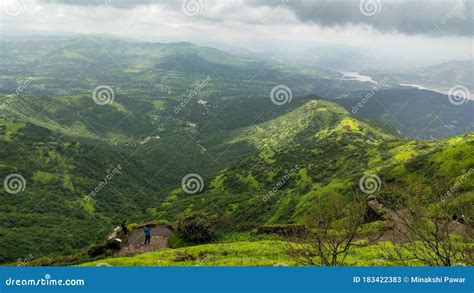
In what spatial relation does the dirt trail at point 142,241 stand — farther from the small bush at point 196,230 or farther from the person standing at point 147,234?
the small bush at point 196,230

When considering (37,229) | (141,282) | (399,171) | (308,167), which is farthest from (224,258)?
(37,229)

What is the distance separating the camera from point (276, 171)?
188 meters

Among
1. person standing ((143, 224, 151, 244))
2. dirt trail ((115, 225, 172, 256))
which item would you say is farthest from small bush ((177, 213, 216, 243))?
person standing ((143, 224, 151, 244))

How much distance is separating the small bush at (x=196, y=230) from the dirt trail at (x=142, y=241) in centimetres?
252

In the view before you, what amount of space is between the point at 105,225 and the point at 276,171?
3493 inches

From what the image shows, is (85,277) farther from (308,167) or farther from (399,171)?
(308,167)

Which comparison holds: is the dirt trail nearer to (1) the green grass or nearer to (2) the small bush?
(2) the small bush

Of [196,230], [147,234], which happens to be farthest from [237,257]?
[147,234]

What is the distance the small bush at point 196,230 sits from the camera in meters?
45.9

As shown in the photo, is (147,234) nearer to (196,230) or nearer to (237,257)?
(196,230)

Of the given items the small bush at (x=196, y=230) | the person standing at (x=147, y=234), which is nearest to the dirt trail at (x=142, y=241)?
the person standing at (x=147, y=234)

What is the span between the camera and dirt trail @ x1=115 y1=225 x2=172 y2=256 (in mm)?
43000

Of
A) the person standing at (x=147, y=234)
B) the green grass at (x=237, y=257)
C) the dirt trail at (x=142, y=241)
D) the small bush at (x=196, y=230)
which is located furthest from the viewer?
the small bush at (x=196, y=230)

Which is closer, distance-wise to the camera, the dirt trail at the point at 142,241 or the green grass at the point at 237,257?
the green grass at the point at 237,257
